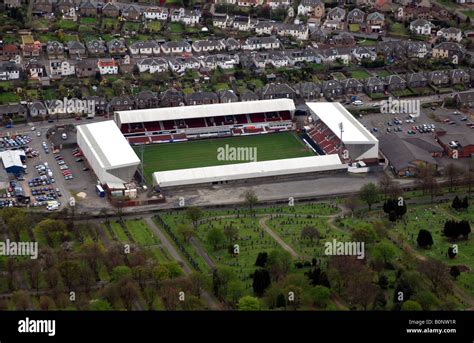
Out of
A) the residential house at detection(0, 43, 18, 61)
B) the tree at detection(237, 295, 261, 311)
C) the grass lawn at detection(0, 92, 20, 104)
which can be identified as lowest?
the grass lawn at detection(0, 92, 20, 104)

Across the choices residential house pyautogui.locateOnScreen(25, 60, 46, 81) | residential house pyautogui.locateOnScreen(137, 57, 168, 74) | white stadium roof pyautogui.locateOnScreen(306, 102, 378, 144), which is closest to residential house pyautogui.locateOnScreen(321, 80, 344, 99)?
white stadium roof pyautogui.locateOnScreen(306, 102, 378, 144)

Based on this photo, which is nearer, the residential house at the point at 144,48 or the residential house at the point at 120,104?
the residential house at the point at 120,104

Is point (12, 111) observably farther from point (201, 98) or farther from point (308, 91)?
point (308, 91)

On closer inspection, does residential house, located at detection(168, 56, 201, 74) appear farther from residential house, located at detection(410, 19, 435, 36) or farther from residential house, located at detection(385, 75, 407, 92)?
residential house, located at detection(410, 19, 435, 36)

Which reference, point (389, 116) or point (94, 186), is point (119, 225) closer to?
point (94, 186)

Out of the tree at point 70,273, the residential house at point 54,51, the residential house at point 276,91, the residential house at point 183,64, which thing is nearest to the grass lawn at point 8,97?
the residential house at point 54,51

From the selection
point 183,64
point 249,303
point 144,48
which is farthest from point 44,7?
point 249,303

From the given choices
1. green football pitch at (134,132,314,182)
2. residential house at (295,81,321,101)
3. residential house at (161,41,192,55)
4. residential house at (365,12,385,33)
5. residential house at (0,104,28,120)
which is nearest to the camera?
green football pitch at (134,132,314,182)

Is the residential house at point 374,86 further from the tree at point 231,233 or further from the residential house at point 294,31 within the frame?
the tree at point 231,233
